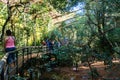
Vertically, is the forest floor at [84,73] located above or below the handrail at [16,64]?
below

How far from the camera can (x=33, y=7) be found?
19859 millimetres

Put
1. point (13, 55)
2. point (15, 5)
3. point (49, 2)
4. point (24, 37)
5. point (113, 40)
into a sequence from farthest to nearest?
point (24, 37) < point (113, 40) < point (49, 2) < point (15, 5) < point (13, 55)

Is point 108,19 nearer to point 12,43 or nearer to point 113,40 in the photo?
point 113,40

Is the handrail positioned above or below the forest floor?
above

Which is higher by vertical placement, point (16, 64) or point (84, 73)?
point (16, 64)

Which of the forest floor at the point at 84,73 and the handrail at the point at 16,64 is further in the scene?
the forest floor at the point at 84,73

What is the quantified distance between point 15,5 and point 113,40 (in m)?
6.87

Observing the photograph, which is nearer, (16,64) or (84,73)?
(16,64)

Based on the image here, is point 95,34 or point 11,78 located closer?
point 11,78

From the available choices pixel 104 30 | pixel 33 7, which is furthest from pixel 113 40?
pixel 33 7

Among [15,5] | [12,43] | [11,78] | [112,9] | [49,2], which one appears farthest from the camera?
[49,2]

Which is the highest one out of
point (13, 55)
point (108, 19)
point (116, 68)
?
point (108, 19)

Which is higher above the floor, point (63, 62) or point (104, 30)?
point (104, 30)

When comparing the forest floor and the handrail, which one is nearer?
the handrail
